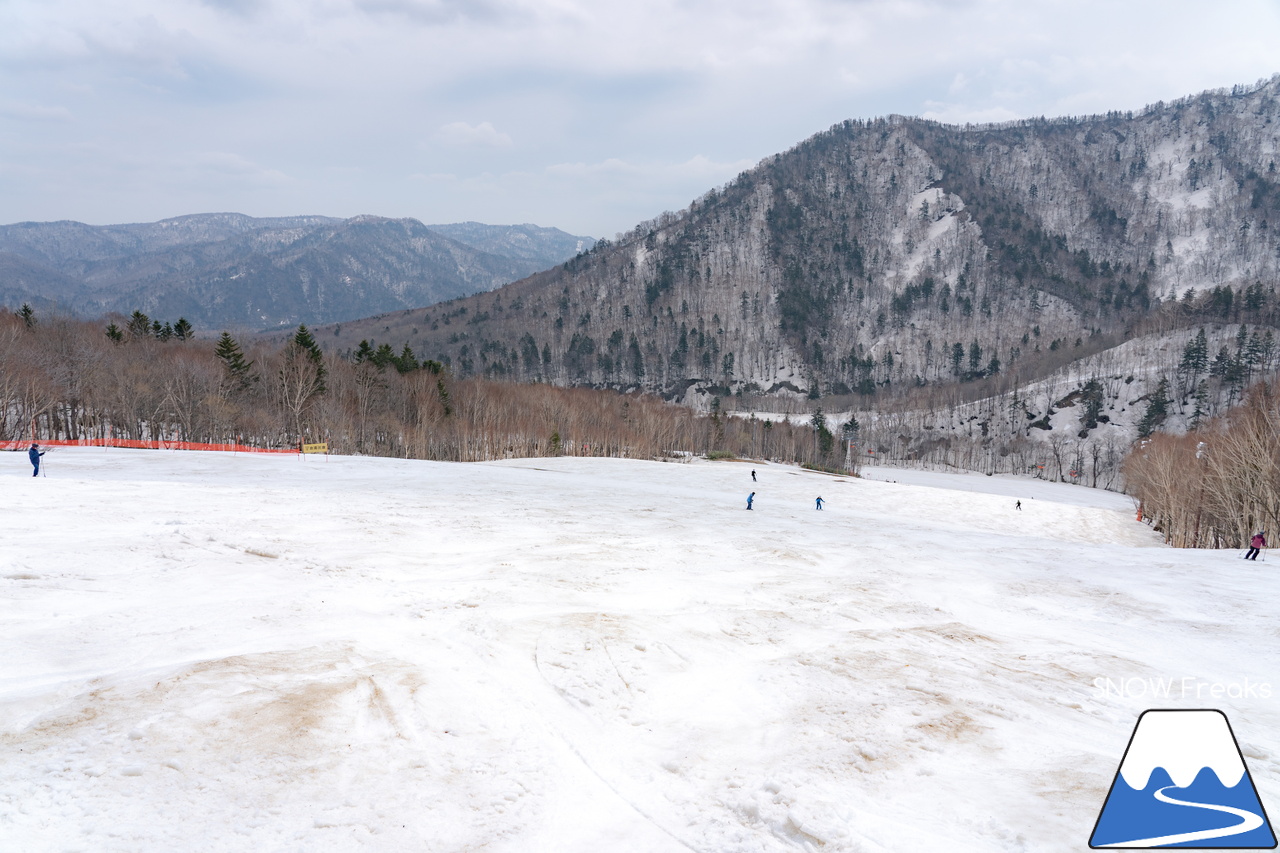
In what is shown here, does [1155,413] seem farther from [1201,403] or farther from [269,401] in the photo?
[269,401]

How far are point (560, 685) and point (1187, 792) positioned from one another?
7650 millimetres

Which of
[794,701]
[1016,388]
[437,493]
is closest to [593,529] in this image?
[437,493]

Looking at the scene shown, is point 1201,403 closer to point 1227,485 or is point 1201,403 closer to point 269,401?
point 1227,485

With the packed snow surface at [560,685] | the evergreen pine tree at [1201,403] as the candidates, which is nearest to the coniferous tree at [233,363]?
the packed snow surface at [560,685]

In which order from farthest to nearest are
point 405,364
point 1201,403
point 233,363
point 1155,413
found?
point 1155,413 → point 1201,403 → point 405,364 → point 233,363

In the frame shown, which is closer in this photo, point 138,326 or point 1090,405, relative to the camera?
point 138,326

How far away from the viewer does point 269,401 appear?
68500 mm

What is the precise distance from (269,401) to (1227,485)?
287 feet

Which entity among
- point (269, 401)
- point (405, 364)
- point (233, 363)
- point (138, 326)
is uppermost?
point (138, 326)

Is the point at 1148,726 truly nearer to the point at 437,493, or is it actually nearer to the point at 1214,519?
the point at 437,493

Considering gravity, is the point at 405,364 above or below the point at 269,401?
above

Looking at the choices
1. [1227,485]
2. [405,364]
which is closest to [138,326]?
[405,364]

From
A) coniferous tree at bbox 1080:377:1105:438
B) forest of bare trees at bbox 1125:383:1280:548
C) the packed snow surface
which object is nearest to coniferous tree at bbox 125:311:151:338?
the packed snow surface

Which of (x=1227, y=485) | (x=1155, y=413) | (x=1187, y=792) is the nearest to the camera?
(x=1187, y=792)
